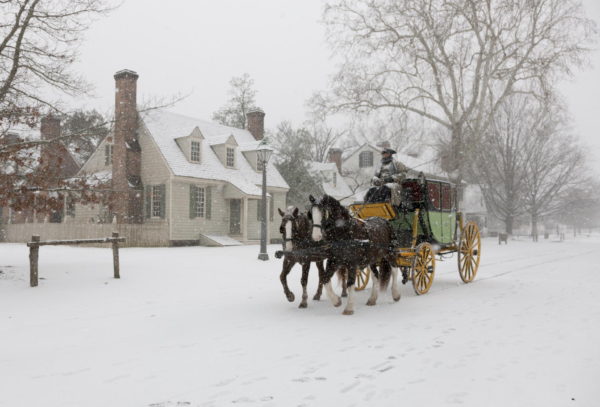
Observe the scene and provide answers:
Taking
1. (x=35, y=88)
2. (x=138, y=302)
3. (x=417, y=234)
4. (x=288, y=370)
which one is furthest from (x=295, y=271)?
(x=288, y=370)

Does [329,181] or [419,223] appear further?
[329,181]

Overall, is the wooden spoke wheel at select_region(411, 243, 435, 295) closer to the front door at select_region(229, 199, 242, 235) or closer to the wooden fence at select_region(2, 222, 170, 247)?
the wooden fence at select_region(2, 222, 170, 247)

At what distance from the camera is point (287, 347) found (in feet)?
18.4

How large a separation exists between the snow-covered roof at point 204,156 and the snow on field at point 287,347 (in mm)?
14762

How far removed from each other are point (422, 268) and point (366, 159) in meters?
40.5

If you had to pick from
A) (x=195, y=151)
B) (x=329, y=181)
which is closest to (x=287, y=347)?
(x=195, y=151)

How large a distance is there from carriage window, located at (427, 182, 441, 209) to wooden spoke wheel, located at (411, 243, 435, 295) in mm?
1102

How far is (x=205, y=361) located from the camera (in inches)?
199

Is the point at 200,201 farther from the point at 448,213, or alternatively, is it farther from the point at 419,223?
the point at 419,223

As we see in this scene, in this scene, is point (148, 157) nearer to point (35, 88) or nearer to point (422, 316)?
point (35, 88)

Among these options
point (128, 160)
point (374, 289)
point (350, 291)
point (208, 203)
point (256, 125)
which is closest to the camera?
point (350, 291)

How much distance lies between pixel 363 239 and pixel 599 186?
2939 inches

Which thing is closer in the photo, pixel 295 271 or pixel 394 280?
pixel 394 280

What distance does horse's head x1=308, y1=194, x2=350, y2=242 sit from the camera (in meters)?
7.01
